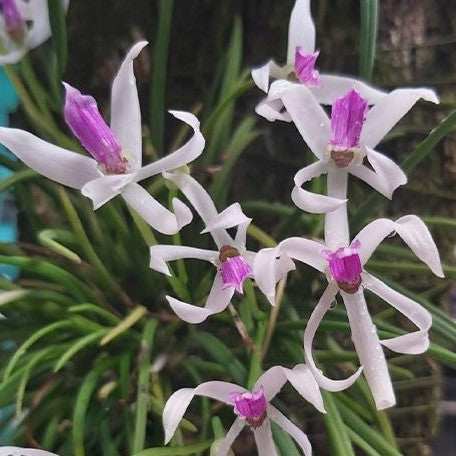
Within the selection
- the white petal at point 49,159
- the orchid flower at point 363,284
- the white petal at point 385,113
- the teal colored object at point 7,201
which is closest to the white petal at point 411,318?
the orchid flower at point 363,284

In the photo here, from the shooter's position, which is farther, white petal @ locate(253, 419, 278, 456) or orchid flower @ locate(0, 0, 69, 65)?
orchid flower @ locate(0, 0, 69, 65)

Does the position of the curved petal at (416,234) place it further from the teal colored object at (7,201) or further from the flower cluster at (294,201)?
the teal colored object at (7,201)

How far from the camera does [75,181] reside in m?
0.52

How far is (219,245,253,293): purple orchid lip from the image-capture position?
0.52 metres

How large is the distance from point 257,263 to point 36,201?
480mm

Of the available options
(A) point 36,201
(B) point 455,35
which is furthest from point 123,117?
(B) point 455,35

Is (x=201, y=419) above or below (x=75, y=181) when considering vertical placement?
below

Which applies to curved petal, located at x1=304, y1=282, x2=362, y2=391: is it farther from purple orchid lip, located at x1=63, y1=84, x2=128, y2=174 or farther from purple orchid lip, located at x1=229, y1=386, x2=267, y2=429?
purple orchid lip, located at x1=63, y1=84, x2=128, y2=174

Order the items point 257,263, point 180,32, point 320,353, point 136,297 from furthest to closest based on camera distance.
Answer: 1. point 180,32
2. point 136,297
3. point 320,353
4. point 257,263

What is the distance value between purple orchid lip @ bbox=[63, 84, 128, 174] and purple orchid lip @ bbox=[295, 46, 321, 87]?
0.17 metres

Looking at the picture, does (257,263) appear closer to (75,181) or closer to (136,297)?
(75,181)

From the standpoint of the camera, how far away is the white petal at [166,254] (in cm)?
53

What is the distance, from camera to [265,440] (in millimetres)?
559

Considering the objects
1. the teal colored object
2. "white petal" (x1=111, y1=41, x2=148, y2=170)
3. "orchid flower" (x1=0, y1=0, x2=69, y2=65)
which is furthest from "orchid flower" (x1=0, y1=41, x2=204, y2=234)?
the teal colored object
